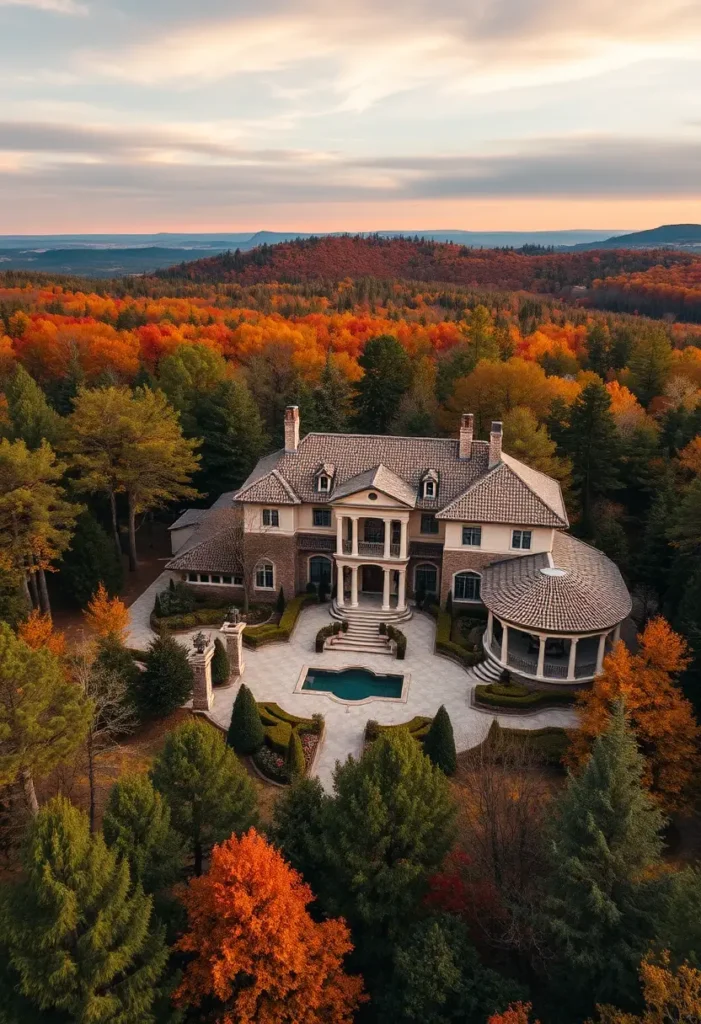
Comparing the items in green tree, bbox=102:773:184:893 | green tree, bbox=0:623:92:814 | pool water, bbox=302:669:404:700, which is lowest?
pool water, bbox=302:669:404:700

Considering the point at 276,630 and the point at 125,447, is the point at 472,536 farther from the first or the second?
the point at 125,447

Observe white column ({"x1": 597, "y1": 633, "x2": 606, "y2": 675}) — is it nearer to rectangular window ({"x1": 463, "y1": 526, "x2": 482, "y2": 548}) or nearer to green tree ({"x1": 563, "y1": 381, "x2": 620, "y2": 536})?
rectangular window ({"x1": 463, "y1": 526, "x2": 482, "y2": 548})

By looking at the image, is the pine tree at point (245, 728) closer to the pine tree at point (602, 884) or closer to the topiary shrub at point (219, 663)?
the topiary shrub at point (219, 663)

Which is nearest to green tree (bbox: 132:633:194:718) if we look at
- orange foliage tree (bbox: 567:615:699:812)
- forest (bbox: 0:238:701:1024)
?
forest (bbox: 0:238:701:1024)

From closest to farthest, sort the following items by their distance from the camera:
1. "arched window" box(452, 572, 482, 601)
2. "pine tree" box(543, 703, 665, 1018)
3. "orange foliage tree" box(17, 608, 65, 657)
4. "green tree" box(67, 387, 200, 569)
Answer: "pine tree" box(543, 703, 665, 1018) → "orange foliage tree" box(17, 608, 65, 657) → "arched window" box(452, 572, 482, 601) → "green tree" box(67, 387, 200, 569)

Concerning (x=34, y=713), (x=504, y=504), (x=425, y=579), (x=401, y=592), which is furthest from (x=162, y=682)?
(x=504, y=504)

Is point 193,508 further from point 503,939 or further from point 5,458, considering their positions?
point 503,939
